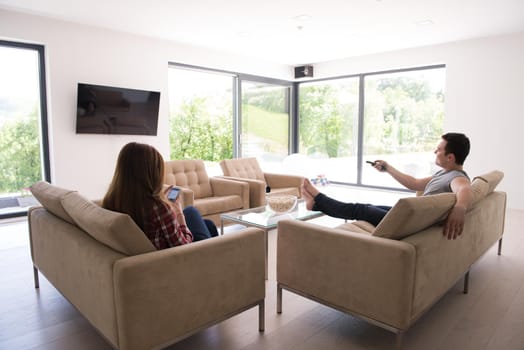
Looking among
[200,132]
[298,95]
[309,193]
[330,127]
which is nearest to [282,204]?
[309,193]

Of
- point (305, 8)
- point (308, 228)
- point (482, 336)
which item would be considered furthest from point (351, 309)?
point (305, 8)

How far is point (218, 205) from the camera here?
392 cm

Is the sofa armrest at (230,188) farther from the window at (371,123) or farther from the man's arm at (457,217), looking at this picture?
the window at (371,123)

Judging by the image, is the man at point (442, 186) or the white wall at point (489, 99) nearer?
the man at point (442, 186)

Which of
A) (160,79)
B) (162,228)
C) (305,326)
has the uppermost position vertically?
(160,79)

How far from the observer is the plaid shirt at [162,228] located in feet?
5.74

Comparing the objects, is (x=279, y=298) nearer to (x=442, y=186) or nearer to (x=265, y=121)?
(x=442, y=186)

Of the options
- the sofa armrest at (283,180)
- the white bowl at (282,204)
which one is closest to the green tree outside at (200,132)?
the sofa armrest at (283,180)

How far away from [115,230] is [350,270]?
1.14 metres

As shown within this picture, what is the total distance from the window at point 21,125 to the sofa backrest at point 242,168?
2278mm

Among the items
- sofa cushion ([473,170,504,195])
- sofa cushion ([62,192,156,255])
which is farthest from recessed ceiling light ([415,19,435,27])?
sofa cushion ([62,192,156,255])

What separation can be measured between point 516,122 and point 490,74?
2.60ft

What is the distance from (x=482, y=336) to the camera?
1.99 meters

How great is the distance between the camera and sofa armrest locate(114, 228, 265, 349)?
1.48 m
